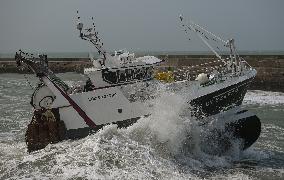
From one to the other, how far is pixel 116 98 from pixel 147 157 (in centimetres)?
291

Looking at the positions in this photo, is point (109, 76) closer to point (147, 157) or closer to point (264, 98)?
point (147, 157)

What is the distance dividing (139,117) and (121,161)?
2607 millimetres

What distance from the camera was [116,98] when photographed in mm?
15320

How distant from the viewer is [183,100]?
15047 mm

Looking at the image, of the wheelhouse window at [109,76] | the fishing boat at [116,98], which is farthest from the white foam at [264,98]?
the wheelhouse window at [109,76]

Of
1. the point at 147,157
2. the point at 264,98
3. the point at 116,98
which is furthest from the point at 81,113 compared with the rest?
the point at 264,98

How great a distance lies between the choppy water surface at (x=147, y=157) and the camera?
12.4 m

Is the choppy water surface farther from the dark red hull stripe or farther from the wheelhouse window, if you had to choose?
the wheelhouse window

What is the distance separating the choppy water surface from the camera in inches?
488

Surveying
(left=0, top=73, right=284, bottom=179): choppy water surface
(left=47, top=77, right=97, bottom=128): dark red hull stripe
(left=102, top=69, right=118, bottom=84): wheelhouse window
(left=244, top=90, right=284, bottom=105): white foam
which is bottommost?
(left=244, top=90, right=284, bottom=105): white foam

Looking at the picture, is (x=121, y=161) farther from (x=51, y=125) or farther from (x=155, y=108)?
(x=51, y=125)

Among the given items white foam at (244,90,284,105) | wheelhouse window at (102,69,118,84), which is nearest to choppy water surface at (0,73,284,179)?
wheelhouse window at (102,69,118,84)

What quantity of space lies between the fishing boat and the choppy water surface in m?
0.50

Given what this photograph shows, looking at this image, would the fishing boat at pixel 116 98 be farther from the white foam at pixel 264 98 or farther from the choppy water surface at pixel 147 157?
the white foam at pixel 264 98
